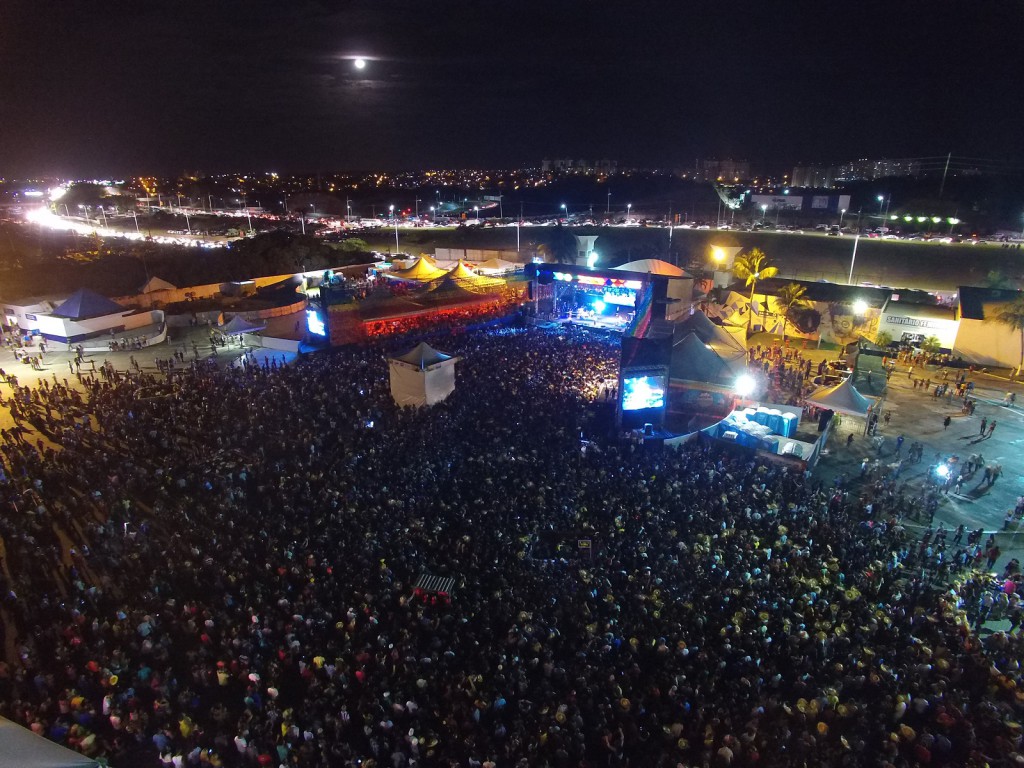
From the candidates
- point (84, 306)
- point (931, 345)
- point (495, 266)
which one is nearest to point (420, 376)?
point (84, 306)

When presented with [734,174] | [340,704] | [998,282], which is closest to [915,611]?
[340,704]

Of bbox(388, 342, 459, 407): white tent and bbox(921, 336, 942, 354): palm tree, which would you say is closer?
bbox(388, 342, 459, 407): white tent

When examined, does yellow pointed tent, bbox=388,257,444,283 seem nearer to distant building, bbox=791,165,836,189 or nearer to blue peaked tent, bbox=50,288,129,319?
blue peaked tent, bbox=50,288,129,319

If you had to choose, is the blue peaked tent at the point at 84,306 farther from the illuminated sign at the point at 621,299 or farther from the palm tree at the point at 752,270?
the palm tree at the point at 752,270

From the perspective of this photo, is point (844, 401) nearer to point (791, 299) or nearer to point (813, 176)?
point (791, 299)

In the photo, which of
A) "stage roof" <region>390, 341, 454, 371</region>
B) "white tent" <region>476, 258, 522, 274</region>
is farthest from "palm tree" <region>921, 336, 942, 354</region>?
"white tent" <region>476, 258, 522, 274</region>

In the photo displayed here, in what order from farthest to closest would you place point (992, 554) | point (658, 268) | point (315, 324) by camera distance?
point (658, 268) < point (315, 324) < point (992, 554)

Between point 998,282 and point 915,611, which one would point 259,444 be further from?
point 998,282
